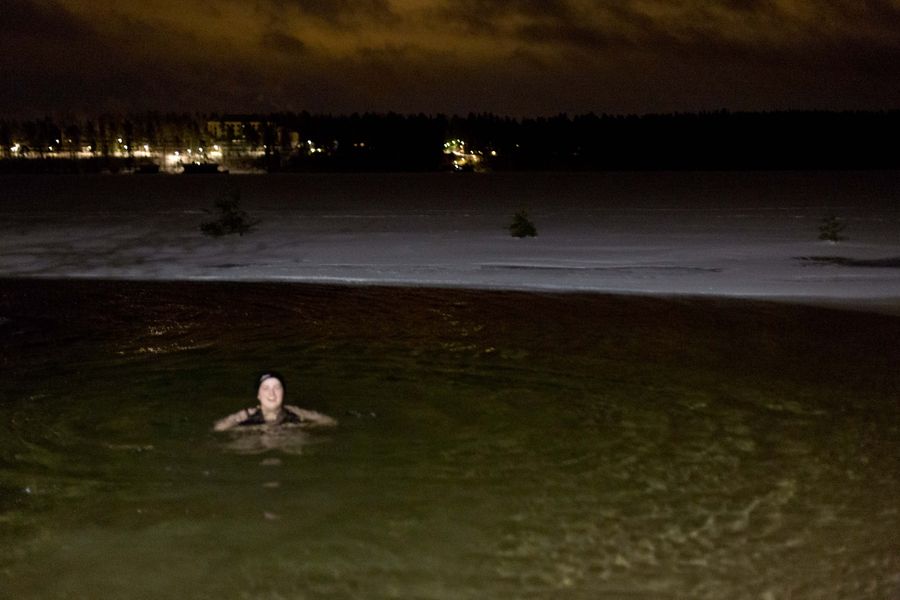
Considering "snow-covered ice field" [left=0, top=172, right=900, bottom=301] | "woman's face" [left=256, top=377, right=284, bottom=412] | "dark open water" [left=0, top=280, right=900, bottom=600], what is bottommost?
"dark open water" [left=0, top=280, right=900, bottom=600]

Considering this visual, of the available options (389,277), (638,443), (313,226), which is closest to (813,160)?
(313,226)

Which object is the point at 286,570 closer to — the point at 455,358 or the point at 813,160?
the point at 455,358

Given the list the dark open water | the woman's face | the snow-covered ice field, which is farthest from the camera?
the snow-covered ice field

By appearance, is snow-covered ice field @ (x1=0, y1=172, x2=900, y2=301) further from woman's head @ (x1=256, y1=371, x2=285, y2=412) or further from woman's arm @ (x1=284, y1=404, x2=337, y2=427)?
woman's head @ (x1=256, y1=371, x2=285, y2=412)

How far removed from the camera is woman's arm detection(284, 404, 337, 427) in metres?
12.0

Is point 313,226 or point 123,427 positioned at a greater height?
point 313,226

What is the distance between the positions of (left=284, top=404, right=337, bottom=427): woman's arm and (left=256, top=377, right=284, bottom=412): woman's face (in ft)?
1.33

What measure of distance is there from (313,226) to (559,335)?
24.2 meters

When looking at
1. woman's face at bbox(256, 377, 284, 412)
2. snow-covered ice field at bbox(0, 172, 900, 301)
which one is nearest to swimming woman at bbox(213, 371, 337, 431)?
woman's face at bbox(256, 377, 284, 412)

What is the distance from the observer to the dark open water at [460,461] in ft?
26.8

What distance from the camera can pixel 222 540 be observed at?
29.0 feet

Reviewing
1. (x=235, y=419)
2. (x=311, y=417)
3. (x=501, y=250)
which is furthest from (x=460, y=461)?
(x=501, y=250)

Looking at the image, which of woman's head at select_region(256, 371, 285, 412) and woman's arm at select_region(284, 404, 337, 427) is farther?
woman's arm at select_region(284, 404, 337, 427)

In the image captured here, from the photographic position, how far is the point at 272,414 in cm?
1161
